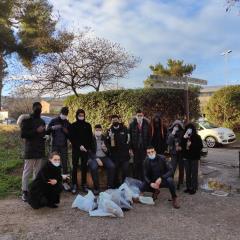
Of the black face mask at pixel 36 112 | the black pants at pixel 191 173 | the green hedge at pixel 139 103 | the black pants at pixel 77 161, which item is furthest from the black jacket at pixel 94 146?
the green hedge at pixel 139 103

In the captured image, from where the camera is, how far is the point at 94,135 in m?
9.66

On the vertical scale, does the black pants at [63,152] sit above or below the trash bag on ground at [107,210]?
above

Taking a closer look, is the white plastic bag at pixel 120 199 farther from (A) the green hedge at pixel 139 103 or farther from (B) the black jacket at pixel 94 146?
(A) the green hedge at pixel 139 103

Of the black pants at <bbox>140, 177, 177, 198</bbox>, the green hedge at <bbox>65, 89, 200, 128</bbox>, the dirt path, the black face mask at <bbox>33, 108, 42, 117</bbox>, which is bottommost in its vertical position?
the dirt path

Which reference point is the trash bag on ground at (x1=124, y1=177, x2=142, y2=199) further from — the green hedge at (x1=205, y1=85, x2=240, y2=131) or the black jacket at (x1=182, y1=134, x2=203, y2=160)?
the green hedge at (x1=205, y1=85, x2=240, y2=131)

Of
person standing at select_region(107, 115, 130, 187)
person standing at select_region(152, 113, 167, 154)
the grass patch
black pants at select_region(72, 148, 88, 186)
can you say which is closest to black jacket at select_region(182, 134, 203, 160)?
person standing at select_region(152, 113, 167, 154)

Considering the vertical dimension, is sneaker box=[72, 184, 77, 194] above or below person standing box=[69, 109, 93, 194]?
below

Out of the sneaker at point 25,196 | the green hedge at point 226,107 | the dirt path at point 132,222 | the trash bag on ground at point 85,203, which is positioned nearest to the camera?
the dirt path at point 132,222

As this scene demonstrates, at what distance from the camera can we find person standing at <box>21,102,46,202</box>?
343 inches

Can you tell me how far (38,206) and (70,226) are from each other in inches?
49.1

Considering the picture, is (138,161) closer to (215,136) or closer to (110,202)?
(110,202)

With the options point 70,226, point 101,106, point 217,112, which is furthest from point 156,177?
point 217,112

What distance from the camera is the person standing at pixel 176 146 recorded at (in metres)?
10.1

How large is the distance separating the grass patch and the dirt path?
894 millimetres
